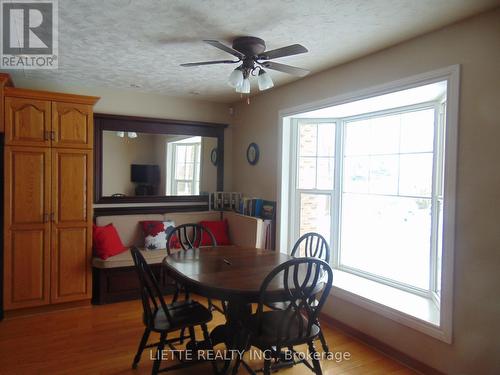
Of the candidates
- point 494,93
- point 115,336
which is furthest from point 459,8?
point 115,336

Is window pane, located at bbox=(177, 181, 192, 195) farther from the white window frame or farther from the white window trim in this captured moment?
the white window trim

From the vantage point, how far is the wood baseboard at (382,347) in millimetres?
2520

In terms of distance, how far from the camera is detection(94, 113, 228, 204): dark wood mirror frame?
4.26 m

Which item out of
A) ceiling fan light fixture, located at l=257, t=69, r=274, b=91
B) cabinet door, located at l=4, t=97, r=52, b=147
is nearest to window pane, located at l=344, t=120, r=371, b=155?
ceiling fan light fixture, located at l=257, t=69, r=274, b=91

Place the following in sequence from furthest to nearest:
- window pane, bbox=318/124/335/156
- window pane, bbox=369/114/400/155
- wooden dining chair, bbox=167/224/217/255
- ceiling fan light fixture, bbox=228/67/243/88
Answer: window pane, bbox=318/124/335/156, window pane, bbox=369/114/400/155, wooden dining chair, bbox=167/224/217/255, ceiling fan light fixture, bbox=228/67/243/88

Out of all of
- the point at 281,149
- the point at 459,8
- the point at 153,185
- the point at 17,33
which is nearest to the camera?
the point at 459,8

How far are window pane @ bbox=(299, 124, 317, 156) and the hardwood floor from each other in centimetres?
194

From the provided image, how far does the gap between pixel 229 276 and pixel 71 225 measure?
2.23 metres

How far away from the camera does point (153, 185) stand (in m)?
4.62

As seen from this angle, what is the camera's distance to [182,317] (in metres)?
2.38

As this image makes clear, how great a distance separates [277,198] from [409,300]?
1793 millimetres

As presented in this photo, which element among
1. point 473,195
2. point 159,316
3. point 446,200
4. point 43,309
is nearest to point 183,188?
point 43,309

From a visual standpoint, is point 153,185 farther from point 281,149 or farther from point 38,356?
point 38,356

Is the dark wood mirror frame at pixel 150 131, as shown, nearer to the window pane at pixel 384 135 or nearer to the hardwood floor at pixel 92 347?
the hardwood floor at pixel 92 347
